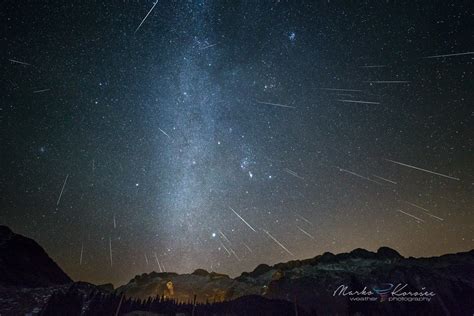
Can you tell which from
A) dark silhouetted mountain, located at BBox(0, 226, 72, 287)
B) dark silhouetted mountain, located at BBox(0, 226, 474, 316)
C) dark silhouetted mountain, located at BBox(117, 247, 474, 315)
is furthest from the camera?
dark silhouetted mountain, located at BBox(117, 247, 474, 315)

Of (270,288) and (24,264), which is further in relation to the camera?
(270,288)

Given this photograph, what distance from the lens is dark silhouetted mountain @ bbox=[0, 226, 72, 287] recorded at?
56.8 metres

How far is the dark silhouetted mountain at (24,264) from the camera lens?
56.8 meters

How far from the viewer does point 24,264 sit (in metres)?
67.8

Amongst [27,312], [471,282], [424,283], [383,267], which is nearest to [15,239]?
[27,312]

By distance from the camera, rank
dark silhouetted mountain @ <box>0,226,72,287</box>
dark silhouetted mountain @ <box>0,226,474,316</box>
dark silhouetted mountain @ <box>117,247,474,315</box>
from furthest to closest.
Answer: dark silhouetted mountain @ <box>117,247,474,315</box>
dark silhouetted mountain @ <box>0,226,72,287</box>
dark silhouetted mountain @ <box>0,226,474,316</box>

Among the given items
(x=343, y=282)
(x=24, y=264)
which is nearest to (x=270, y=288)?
(x=343, y=282)

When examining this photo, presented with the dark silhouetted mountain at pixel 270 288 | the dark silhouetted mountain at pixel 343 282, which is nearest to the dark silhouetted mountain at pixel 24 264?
the dark silhouetted mountain at pixel 270 288

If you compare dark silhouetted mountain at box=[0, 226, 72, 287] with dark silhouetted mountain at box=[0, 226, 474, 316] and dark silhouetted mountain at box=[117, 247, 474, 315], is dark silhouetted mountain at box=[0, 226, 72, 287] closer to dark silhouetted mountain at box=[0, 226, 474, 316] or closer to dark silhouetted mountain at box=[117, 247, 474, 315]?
dark silhouetted mountain at box=[0, 226, 474, 316]

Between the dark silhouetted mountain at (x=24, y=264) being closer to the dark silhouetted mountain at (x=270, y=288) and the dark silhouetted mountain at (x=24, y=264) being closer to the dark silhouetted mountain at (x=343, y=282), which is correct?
the dark silhouetted mountain at (x=270, y=288)

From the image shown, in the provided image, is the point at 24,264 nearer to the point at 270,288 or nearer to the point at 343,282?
the point at 270,288

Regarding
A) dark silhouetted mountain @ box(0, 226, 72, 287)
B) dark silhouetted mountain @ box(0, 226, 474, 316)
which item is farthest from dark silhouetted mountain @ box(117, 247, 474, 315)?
dark silhouetted mountain @ box(0, 226, 72, 287)

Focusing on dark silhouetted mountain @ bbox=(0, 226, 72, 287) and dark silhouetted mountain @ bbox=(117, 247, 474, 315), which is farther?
dark silhouetted mountain @ bbox=(117, 247, 474, 315)

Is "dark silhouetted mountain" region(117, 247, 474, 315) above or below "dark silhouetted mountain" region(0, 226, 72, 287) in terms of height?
below
